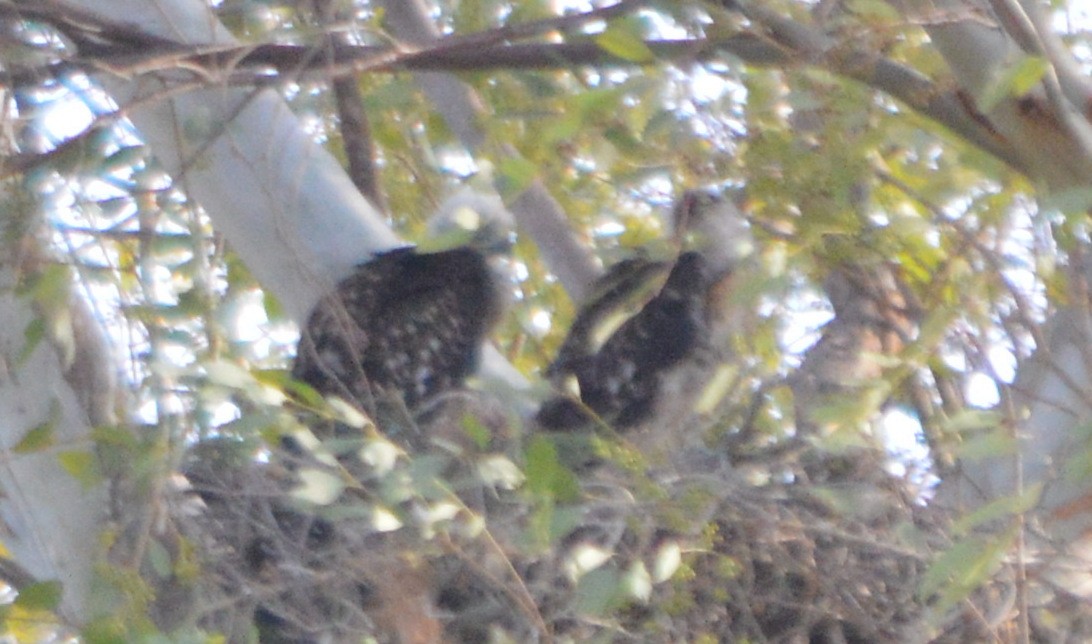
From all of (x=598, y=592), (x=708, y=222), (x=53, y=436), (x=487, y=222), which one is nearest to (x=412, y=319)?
(x=487, y=222)

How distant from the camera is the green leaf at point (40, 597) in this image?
155 cm

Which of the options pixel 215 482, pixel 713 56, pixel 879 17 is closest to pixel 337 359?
pixel 215 482

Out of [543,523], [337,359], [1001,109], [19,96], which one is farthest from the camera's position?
[337,359]

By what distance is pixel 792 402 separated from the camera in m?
2.43

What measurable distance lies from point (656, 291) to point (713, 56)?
0.73 m

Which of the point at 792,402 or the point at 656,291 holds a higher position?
the point at 656,291

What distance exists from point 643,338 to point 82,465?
1128 millimetres

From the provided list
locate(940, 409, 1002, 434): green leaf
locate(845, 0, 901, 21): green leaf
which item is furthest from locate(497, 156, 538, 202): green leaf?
locate(940, 409, 1002, 434): green leaf

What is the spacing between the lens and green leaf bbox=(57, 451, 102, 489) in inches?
70.7

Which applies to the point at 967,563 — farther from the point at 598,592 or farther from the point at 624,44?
the point at 624,44

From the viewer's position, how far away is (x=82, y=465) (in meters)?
1.80

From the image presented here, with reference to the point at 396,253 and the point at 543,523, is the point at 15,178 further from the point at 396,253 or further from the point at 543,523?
the point at 543,523

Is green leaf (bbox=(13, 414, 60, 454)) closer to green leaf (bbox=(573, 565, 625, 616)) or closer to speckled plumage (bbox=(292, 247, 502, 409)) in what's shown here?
speckled plumage (bbox=(292, 247, 502, 409))

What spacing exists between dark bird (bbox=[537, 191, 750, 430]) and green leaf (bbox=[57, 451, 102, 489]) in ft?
2.90
